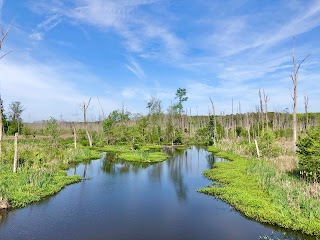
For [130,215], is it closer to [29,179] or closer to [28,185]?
[28,185]

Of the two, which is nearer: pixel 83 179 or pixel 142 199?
pixel 142 199

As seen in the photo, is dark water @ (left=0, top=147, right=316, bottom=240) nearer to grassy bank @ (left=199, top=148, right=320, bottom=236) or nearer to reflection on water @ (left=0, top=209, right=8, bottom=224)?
reflection on water @ (left=0, top=209, right=8, bottom=224)

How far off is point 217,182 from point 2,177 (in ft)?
50.9

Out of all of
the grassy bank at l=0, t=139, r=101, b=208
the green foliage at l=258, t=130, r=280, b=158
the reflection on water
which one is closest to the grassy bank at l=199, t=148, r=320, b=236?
the green foliage at l=258, t=130, r=280, b=158

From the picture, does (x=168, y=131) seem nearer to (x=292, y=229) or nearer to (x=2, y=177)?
(x=2, y=177)

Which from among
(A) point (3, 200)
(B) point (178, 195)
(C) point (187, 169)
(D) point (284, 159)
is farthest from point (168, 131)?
(A) point (3, 200)

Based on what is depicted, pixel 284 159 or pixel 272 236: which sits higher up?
pixel 284 159

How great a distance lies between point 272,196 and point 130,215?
8.03 metres

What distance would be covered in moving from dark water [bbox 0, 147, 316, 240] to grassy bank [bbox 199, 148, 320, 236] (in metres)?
0.61

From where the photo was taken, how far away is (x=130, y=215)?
14352mm

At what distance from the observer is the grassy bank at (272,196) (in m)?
12.4

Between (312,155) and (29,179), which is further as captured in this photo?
(29,179)

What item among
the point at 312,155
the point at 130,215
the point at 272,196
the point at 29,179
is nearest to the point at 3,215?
the point at 29,179

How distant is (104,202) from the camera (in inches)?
652
